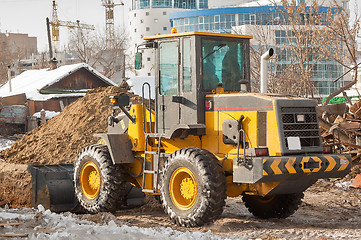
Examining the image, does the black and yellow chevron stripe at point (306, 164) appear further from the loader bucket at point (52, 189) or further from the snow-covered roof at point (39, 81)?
the snow-covered roof at point (39, 81)

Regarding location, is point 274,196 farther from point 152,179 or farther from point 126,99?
point 126,99

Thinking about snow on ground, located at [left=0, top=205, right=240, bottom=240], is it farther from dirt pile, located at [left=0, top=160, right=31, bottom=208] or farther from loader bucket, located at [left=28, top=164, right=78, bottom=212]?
dirt pile, located at [left=0, top=160, right=31, bottom=208]

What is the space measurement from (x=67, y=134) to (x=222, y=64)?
31.2 feet

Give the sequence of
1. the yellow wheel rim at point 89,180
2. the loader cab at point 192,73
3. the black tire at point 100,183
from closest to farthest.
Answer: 1. the loader cab at point 192,73
2. the black tire at point 100,183
3. the yellow wheel rim at point 89,180

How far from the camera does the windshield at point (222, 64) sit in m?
9.16

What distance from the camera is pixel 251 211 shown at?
33.1ft

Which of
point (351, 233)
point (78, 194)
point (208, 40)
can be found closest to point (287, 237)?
point (351, 233)

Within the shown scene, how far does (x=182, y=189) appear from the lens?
29.1ft

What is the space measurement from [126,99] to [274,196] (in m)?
2.98

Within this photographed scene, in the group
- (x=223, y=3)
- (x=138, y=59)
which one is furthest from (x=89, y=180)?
(x=223, y=3)

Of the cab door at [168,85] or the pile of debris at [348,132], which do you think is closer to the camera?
the cab door at [168,85]

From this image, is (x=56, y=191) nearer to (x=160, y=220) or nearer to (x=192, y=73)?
(x=160, y=220)

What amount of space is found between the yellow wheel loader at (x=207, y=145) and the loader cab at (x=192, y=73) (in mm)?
16

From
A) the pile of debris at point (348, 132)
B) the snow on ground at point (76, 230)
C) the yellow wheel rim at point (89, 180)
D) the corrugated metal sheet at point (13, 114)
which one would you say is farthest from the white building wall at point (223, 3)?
the snow on ground at point (76, 230)
